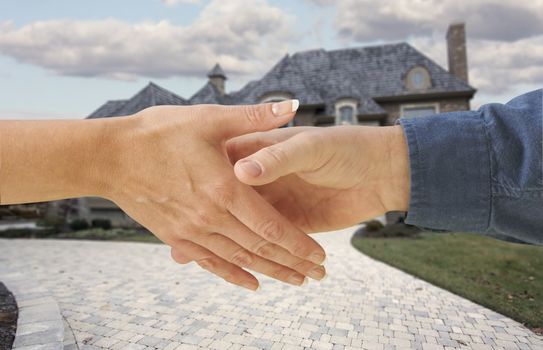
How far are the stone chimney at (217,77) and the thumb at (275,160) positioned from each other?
20.9 m

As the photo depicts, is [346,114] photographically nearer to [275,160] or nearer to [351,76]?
[351,76]

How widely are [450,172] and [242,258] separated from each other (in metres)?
1.15

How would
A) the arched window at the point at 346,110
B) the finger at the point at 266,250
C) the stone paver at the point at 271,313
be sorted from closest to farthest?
the finger at the point at 266,250 → the stone paver at the point at 271,313 → the arched window at the point at 346,110

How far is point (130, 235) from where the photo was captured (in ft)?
44.9

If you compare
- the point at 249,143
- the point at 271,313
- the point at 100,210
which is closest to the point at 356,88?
the point at 100,210

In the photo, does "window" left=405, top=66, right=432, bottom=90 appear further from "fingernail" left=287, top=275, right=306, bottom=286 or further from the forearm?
the forearm

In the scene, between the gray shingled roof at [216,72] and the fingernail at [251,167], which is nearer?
the fingernail at [251,167]

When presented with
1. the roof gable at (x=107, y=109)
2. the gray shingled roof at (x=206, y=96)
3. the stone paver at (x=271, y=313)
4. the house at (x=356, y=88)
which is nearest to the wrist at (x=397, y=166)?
the stone paver at (x=271, y=313)

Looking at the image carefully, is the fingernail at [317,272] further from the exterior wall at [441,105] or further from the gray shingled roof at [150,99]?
the exterior wall at [441,105]

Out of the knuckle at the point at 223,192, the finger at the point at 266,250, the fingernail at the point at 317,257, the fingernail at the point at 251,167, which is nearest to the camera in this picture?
the fingernail at the point at 251,167

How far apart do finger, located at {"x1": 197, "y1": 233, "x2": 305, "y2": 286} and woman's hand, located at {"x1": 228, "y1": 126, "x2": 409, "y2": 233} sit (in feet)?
1.13

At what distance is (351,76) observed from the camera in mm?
18594

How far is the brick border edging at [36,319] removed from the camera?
3508 mm

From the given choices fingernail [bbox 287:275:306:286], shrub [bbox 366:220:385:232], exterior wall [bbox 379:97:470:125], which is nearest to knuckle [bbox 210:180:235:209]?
fingernail [bbox 287:275:306:286]
